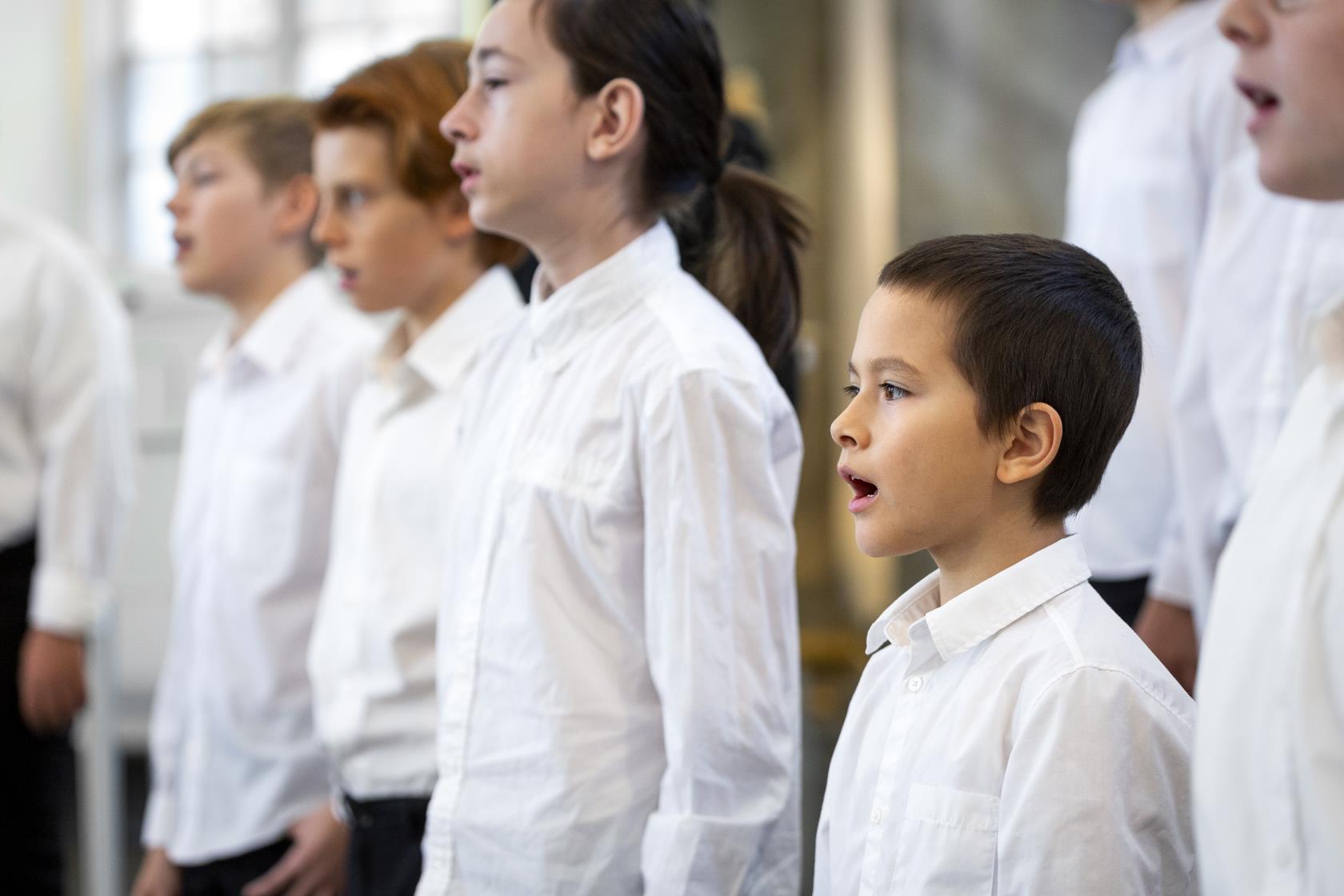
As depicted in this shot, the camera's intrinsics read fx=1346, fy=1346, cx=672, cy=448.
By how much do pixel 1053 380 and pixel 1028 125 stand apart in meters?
3.62

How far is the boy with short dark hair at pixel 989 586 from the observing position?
850 millimetres

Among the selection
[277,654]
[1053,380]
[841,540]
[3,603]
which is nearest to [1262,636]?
[1053,380]

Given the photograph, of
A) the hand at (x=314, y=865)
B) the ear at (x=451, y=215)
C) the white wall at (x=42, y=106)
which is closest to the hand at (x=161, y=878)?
the hand at (x=314, y=865)

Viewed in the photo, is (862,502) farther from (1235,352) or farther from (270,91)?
Result: (270,91)

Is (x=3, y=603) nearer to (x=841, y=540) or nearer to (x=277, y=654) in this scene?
(x=277, y=654)

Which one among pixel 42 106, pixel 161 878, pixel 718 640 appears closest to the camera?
pixel 718 640

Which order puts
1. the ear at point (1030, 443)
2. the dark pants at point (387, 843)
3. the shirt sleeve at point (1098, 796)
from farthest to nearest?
the dark pants at point (387, 843) → the ear at point (1030, 443) → the shirt sleeve at point (1098, 796)

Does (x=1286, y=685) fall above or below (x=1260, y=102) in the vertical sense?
below

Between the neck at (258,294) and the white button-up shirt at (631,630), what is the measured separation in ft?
2.75

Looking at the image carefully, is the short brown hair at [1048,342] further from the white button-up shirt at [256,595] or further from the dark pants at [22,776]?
the dark pants at [22,776]

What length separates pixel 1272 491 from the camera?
0.78m

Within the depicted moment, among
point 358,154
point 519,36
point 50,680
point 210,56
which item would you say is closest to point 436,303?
point 358,154

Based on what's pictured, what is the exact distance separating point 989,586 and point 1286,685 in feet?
0.77

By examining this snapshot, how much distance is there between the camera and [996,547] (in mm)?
953
